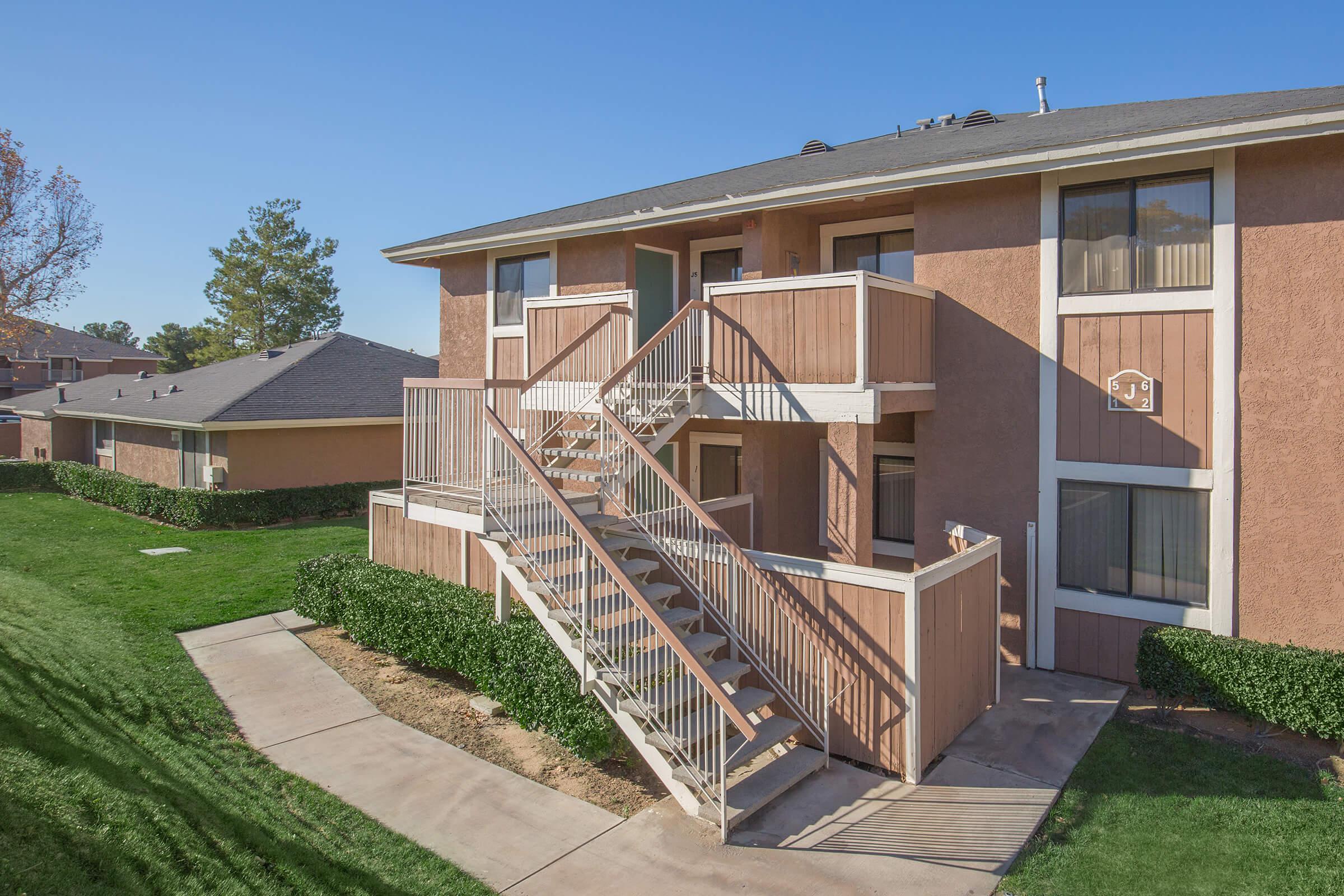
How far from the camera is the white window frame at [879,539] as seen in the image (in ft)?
39.6

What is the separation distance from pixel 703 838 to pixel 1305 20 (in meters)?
17.7

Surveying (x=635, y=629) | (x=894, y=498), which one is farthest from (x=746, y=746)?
(x=894, y=498)

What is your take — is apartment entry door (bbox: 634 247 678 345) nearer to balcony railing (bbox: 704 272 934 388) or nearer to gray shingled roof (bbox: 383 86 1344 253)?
gray shingled roof (bbox: 383 86 1344 253)

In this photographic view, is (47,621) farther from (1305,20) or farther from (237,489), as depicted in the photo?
(1305,20)

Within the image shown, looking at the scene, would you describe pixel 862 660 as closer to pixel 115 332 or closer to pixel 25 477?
pixel 25 477

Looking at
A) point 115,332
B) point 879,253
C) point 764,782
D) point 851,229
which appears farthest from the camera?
point 115,332

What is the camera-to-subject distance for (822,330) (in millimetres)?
9641

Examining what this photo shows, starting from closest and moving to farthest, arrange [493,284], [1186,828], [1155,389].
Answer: [1186,828]
[1155,389]
[493,284]

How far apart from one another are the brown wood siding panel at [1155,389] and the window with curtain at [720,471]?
552cm

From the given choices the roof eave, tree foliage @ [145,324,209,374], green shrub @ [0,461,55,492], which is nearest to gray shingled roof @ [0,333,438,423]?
green shrub @ [0,461,55,492]

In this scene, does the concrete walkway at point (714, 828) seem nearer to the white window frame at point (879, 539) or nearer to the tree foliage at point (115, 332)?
the white window frame at point (879, 539)

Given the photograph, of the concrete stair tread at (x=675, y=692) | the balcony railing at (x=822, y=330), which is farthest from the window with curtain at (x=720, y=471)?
the concrete stair tread at (x=675, y=692)

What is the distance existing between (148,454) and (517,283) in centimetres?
1610

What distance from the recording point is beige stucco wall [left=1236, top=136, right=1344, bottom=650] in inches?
330
